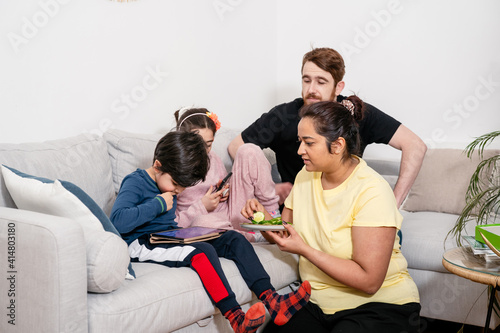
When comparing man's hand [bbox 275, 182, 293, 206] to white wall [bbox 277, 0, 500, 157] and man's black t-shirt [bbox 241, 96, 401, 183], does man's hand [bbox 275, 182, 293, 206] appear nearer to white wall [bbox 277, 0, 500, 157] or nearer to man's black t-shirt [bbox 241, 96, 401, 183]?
man's black t-shirt [bbox 241, 96, 401, 183]

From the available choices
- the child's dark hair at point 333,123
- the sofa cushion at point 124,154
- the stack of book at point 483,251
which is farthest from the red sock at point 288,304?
the sofa cushion at point 124,154

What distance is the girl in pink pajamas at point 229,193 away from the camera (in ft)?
7.82

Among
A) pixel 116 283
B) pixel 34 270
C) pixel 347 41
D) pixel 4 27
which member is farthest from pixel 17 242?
pixel 347 41

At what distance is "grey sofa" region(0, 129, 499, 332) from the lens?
1.49 m

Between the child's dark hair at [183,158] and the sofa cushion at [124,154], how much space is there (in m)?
0.32

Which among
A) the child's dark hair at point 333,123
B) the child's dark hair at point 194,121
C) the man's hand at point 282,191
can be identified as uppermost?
the child's dark hair at point 333,123

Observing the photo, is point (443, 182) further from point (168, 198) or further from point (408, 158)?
point (168, 198)

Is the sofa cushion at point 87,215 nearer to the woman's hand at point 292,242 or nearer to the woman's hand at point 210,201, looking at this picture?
the woman's hand at point 292,242

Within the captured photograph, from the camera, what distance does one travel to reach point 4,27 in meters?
2.26

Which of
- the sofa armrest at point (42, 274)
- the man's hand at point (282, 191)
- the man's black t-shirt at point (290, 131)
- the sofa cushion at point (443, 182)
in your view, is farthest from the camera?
the sofa cushion at point (443, 182)

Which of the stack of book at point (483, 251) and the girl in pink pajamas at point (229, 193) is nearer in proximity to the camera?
the stack of book at point (483, 251)

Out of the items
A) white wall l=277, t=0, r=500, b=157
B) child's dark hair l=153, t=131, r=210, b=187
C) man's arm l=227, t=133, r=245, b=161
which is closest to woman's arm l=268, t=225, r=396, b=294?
child's dark hair l=153, t=131, r=210, b=187

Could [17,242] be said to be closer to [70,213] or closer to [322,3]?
[70,213]

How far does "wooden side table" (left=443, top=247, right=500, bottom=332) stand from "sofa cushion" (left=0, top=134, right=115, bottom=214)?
1.43 m
